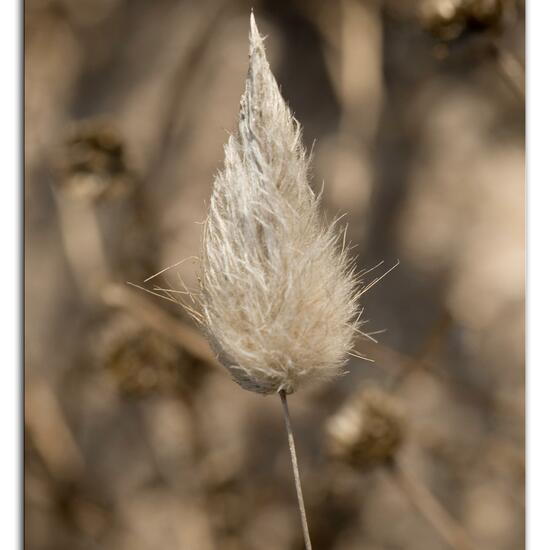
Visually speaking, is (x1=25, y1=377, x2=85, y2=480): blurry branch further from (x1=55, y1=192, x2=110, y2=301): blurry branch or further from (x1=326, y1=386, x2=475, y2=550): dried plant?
(x1=326, y1=386, x2=475, y2=550): dried plant

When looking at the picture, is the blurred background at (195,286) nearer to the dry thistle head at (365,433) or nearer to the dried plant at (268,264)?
the dry thistle head at (365,433)

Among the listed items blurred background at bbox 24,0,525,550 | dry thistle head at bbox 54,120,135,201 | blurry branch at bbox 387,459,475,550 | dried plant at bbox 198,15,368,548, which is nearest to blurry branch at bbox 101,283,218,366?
blurred background at bbox 24,0,525,550

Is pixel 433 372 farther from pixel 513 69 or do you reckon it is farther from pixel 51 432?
pixel 51 432

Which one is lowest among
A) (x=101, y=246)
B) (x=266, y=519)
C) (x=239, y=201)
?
(x=266, y=519)

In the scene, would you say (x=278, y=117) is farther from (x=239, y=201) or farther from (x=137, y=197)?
(x=137, y=197)

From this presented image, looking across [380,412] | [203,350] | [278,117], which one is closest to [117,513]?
[203,350]

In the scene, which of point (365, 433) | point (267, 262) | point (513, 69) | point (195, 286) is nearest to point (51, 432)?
point (195, 286)
